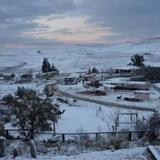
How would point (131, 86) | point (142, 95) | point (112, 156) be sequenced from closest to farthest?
point (112, 156) < point (142, 95) < point (131, 86)

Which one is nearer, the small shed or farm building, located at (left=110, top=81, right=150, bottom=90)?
the small shed

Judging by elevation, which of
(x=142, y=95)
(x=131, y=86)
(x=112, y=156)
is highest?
(x=112, y=156)

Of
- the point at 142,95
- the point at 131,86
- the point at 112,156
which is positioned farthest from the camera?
the point at 131,86

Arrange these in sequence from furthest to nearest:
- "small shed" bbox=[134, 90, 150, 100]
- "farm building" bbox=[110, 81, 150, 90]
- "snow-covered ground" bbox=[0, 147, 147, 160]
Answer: "farm building" bbox=[110, 81, 150, 90], "small shed" bbox=[134, 90, 150, 100], "snow-covered ground" bbox=[0, 147, 147, 160]

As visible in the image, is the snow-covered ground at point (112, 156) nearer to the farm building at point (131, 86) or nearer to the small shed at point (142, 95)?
the small shed at point (142, 95)

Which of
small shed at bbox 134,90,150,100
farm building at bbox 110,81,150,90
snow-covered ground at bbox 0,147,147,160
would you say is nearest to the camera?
snow-covered ground at bbox 0,147,147,160

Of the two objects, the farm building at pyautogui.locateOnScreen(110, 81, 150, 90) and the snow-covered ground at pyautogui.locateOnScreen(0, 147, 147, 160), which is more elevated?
the snow-covered ground at pyautogui.locateOnScreen(0, 147, 147, 160)

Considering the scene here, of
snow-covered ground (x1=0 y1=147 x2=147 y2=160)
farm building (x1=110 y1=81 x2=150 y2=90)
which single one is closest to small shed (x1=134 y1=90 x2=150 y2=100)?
farm building (x1=110 y1=81 x2=150 y2=90)

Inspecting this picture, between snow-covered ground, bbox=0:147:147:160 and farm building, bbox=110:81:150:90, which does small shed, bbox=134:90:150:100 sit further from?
snow-covered ground, bbox=0:147:147:160

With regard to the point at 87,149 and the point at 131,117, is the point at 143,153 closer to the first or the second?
the point at 87,149

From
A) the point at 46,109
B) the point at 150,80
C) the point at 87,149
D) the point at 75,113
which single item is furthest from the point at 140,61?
the point at 87,149

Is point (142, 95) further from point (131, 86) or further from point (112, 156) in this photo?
point (112, 156)

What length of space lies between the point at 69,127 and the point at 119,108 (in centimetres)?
1568

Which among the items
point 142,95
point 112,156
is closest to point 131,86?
point 142,95
